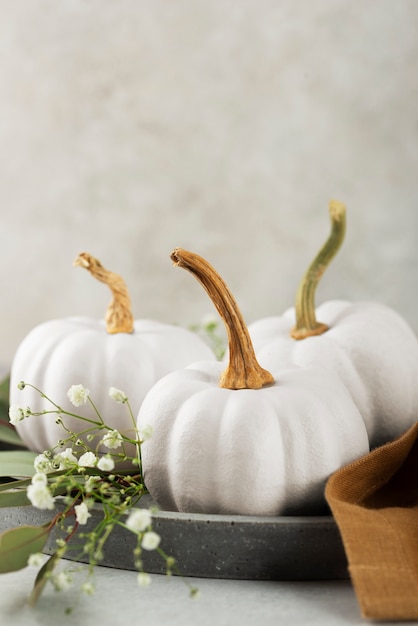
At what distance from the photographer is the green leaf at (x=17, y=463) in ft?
2.68

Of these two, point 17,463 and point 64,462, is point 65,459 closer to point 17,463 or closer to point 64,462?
point 64,462

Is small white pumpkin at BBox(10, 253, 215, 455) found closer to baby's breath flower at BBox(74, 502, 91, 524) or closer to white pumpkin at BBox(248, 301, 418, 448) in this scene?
white pumpkin at BBox(248, 301, 418, 448)

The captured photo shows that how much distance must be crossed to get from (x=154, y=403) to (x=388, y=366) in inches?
10.3

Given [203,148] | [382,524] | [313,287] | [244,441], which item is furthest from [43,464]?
[203,148]

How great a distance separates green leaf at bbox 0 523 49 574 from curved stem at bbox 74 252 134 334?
0.35 metres

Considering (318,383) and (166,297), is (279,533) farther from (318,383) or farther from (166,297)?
(166,297)

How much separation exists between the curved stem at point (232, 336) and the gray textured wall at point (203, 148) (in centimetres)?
92

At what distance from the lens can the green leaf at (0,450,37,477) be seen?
0.82 metres

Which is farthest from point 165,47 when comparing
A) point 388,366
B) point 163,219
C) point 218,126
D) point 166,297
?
point 388,366

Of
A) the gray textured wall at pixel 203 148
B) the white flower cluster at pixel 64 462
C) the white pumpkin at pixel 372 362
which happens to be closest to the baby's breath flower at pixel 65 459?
the white flower cluster at pixel 64 462

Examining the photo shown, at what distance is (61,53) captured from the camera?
1720mm

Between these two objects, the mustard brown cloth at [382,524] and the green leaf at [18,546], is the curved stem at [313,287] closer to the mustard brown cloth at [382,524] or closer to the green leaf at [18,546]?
the mustard brown cloth at [382,524]

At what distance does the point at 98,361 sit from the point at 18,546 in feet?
1.00

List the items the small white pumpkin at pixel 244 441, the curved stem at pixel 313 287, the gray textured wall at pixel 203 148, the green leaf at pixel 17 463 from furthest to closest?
1. the gray textured wall at pixel 203 148
2. the curved stem at pixel 313 287
3. the green leaf at pixel 17 463
4. the small white pumpkin at pixel 244 441
